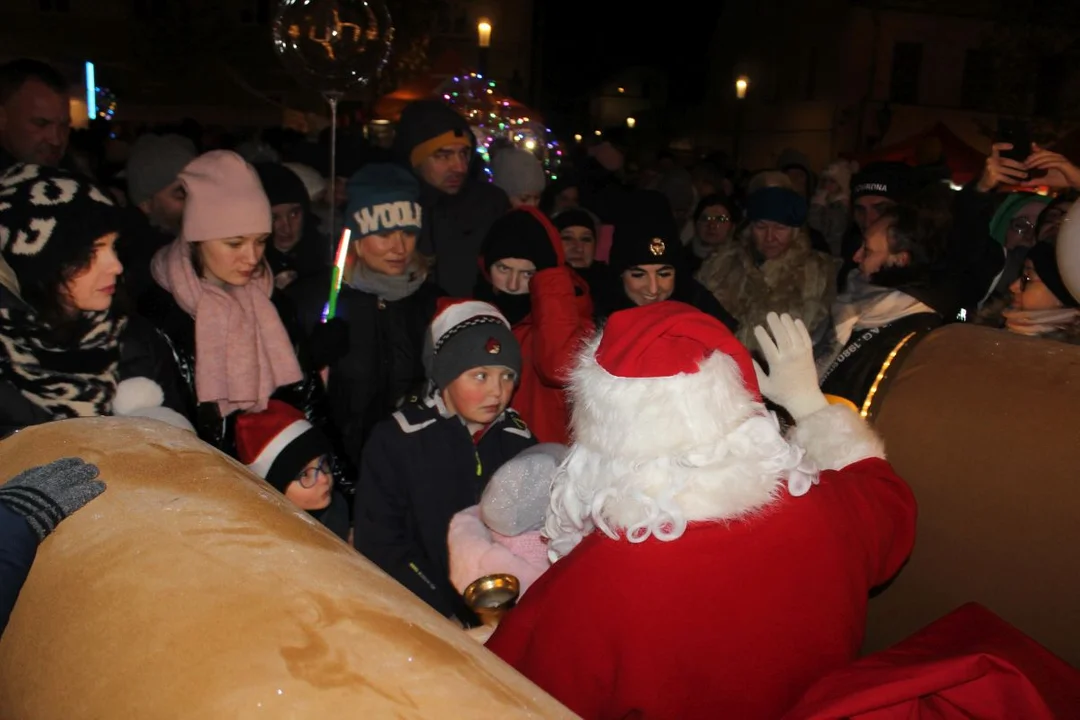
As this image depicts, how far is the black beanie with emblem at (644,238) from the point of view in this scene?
4.34m

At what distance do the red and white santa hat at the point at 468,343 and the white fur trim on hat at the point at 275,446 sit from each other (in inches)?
20.6

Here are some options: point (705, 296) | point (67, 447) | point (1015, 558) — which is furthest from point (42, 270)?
point (705, 296)

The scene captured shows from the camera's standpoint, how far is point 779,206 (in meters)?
5.18

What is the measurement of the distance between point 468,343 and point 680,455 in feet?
5.15

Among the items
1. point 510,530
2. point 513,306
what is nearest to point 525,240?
point 513,306

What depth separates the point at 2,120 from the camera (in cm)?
443

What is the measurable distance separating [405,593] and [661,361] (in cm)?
76

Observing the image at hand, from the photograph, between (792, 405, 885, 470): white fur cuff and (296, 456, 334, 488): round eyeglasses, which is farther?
(296, 456, 334, 488): round eyeglasses

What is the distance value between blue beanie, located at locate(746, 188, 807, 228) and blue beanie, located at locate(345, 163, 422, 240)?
2119mm

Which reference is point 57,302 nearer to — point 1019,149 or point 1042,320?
point 1042,320

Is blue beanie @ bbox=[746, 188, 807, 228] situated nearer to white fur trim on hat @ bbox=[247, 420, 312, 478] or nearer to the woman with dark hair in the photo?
the woman with dark hair

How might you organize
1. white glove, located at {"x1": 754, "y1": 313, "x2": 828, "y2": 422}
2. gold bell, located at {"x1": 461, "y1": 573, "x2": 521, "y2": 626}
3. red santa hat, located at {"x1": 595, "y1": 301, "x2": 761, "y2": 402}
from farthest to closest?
white glove, located at {"x1": 754, "y1": 313, "x2": 828, "y2": 422}, gold bell, located at {"x1": 461, "y1": 573, "x2": 521, "y2": 626}, red santa hat, located at {"x1": 595, "y1": 301, "x2": 761, "y2": 402}

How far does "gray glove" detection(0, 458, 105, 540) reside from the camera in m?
1.29

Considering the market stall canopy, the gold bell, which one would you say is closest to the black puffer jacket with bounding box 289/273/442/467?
the gold bell
